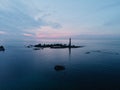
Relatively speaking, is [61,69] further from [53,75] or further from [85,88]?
[85,88]

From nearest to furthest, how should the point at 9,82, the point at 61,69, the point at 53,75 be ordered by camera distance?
the point at 9,82
the point at 53,75
the point at 61,69

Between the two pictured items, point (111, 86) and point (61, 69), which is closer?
point (111, 86)

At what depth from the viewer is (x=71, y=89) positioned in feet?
47.9

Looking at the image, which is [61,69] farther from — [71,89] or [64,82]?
[71,89]

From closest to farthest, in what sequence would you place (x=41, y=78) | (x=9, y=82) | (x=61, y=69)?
(x=9, y=82), (x=41, y=78), (x=61, y=69)

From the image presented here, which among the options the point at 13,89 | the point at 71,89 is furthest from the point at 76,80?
the point at 13,89

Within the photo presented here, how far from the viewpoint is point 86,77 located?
60.7ft

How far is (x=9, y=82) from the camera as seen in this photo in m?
16.7

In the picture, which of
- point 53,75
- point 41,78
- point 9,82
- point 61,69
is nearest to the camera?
point 9,82

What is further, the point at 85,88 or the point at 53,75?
the point at 53,75

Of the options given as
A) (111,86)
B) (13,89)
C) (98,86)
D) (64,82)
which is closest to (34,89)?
(13,89)

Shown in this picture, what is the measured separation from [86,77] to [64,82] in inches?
155

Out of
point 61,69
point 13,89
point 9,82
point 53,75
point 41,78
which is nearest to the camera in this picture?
point 13,89

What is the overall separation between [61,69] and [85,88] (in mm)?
8199
